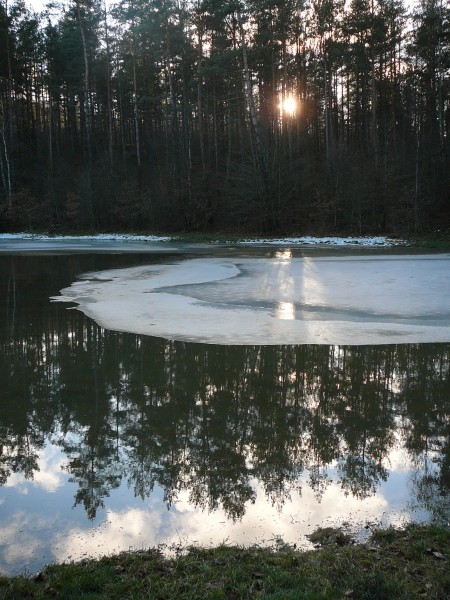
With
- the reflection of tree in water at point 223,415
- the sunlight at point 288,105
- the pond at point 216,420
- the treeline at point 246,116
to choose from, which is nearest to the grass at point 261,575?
the pond at point 216,420

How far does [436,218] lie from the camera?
3384 centimetres

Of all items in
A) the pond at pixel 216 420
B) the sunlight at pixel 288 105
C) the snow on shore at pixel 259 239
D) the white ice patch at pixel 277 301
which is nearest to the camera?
the pond at pixel 216 420

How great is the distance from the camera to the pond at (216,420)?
398cm

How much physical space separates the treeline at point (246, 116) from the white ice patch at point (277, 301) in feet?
52.9

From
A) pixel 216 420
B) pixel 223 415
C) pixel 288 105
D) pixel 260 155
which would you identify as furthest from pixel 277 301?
pixel 288 105

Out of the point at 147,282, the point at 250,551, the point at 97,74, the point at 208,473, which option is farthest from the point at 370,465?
the point at 97,74

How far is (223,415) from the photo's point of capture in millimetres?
6113

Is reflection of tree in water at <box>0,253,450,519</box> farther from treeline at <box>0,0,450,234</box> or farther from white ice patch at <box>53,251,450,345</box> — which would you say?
treeline at <box>0,0,450,234</box>

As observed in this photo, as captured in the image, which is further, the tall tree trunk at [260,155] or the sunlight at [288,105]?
the sunlight at [288,105]

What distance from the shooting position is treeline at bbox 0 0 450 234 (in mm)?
35531

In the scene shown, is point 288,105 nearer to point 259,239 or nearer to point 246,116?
point 246,116

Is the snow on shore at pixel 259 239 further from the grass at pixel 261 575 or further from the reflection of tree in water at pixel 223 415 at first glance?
the grass at pixel 261 575

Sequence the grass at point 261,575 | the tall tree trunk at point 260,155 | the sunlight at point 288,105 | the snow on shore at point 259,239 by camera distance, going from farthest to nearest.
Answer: the sunlight at point 288,105 → the tall tree trunk at point 260,155 → the snow on shore at point 259,239 → the grass at point 261,575

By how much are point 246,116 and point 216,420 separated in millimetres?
46514
